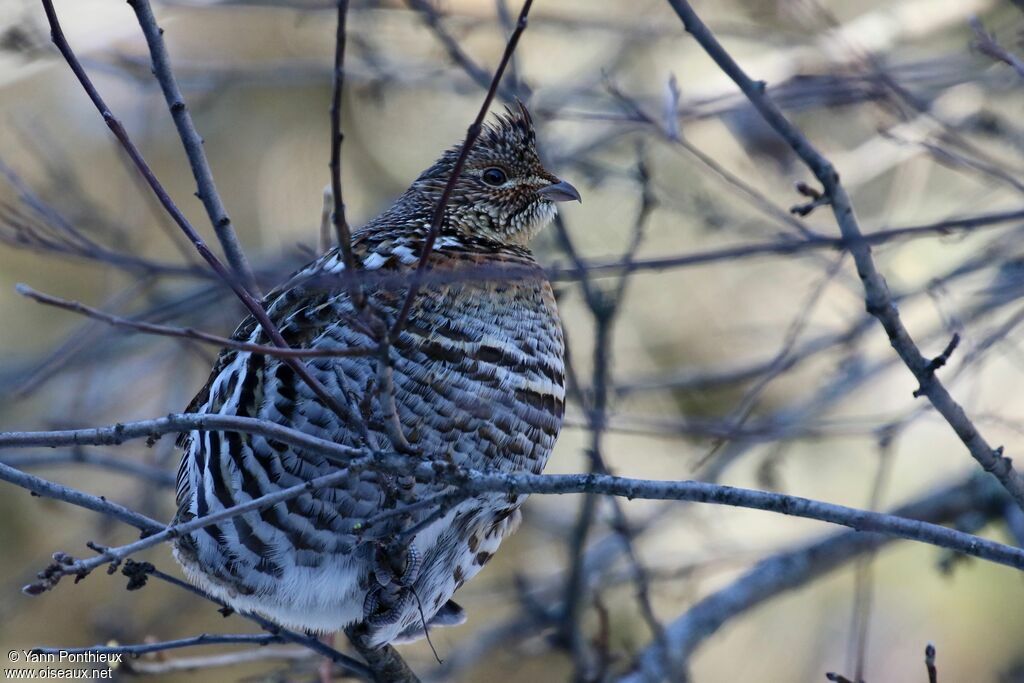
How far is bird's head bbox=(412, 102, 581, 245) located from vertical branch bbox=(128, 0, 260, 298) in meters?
1.33

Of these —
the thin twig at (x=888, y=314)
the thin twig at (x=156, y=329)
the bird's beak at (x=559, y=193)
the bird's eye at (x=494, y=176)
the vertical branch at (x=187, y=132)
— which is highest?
the bird's eye at (x=494, y=176)

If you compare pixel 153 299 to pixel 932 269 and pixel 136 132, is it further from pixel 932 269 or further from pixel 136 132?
pixel 932 269

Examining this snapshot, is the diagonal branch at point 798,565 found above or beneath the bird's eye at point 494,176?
beneath

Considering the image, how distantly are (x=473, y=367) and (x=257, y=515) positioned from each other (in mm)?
795

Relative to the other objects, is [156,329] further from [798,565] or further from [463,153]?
[798,565]

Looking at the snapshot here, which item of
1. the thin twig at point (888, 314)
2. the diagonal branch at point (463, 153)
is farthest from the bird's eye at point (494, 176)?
the diagonal branch at point (463, 153)

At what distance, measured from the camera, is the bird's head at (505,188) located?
4512mm

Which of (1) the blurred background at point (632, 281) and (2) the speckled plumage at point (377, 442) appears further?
(1) the blurred background at point (632, 281)

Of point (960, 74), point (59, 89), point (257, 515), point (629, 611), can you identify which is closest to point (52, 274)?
point (59, 89)

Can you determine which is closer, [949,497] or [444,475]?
[444,475]

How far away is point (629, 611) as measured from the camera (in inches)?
300

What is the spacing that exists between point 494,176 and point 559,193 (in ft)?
0.90

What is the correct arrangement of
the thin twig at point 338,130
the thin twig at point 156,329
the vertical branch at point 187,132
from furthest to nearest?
1. the vertical branch at point 187,132
2. the thin twig at point 338,130
3. the thin twig at point 156,329

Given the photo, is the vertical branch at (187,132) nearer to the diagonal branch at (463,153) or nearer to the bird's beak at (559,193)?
the diagonal branch at (463,153)
